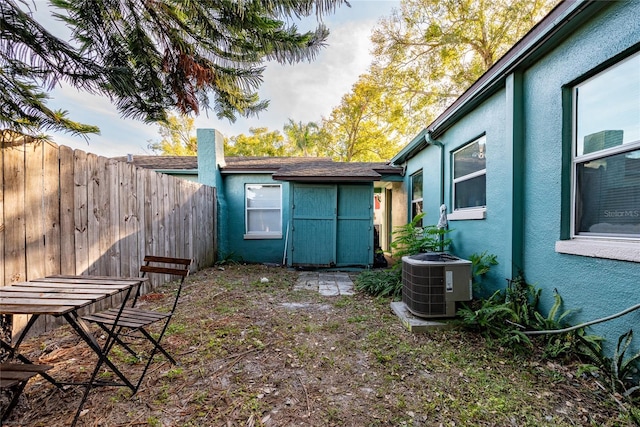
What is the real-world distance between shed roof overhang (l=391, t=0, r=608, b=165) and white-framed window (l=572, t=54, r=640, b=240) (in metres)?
0.53

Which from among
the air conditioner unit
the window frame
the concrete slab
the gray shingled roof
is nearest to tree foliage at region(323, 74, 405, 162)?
the gray shingled roof

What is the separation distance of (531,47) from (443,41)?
34.9ft

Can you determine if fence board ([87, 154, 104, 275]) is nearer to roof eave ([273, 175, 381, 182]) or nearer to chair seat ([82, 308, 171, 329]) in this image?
chair seat ([82, 308, 171, 329])

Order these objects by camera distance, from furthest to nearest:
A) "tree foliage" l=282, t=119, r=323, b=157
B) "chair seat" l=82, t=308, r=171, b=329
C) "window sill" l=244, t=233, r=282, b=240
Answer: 1. "tree foliage" l=282, t=119, r=323, b=157
2. "window sill" l=244, t=233, r=282, b=240
3. "chair seat" l=82, t=308, r=171, b=329

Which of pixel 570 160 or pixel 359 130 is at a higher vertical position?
pixel 359 130

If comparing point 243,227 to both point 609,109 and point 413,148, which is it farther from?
point 609,109

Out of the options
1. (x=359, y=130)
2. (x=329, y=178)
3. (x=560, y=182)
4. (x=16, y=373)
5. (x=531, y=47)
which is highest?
(x=359, y=130)

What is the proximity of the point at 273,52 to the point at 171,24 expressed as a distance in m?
0.88

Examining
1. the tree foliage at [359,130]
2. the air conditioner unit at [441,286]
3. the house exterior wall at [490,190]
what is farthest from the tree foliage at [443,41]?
the air conditioner unit at [441,286]

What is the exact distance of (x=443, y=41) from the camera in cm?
1128

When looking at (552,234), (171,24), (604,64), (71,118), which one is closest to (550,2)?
(604,64)

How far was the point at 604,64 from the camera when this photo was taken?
2.26 meters

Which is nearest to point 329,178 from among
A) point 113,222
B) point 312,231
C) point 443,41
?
point 312,231

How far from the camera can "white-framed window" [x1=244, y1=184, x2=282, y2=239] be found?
812cm
